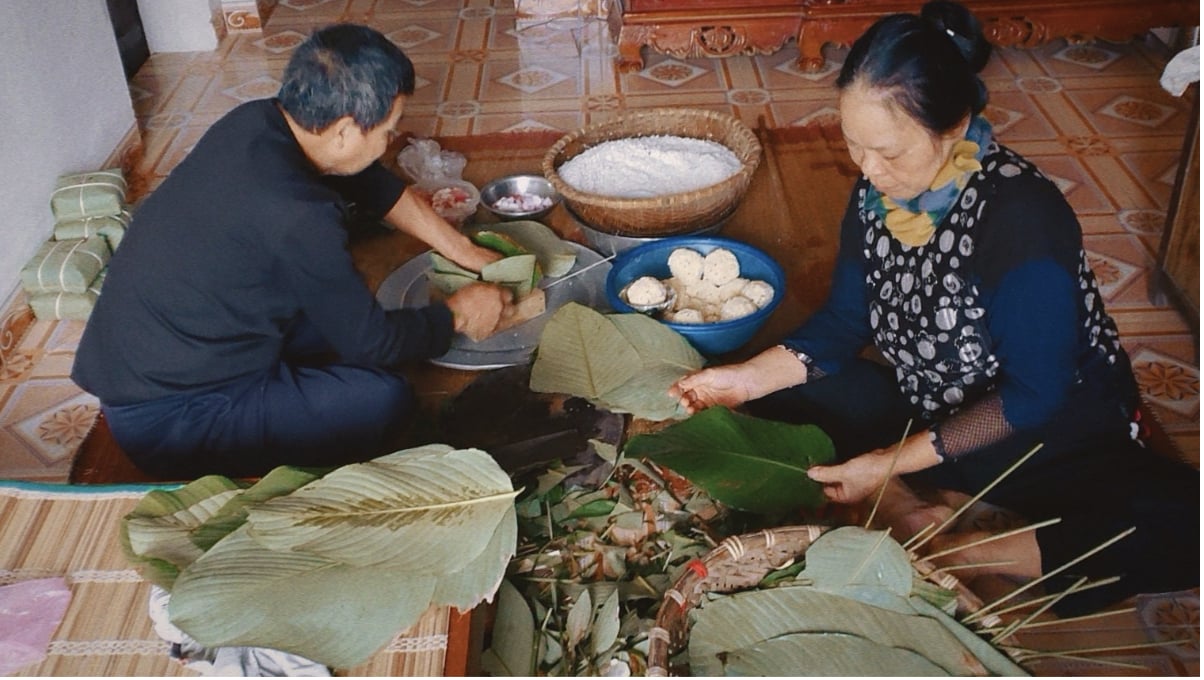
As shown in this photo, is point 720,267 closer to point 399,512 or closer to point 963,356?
point 963,356

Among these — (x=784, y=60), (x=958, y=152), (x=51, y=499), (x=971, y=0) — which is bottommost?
(x=784, y=60)

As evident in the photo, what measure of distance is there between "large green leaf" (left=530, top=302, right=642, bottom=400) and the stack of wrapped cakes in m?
1.63

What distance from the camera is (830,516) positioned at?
1368 millimetres

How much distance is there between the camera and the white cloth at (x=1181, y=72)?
77.4 inches

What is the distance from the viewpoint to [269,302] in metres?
1.56

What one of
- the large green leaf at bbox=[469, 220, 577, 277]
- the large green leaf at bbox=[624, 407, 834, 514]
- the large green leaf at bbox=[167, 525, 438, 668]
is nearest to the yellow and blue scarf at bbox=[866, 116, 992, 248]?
the large green leaf at bbox=[624, 407, 834, 514]

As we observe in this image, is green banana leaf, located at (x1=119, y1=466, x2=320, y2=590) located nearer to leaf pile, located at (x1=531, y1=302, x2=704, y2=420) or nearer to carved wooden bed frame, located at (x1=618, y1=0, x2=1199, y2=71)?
leaf pile, located at (x1=531, y1=302, x2=704, y2=420)

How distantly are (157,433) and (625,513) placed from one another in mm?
824

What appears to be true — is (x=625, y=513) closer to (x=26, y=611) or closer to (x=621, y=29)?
(x=26, y=611)

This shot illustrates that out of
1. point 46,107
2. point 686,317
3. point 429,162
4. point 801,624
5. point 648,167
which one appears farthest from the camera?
point 46,107

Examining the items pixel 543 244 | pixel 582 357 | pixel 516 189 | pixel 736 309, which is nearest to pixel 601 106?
pixel 516 189

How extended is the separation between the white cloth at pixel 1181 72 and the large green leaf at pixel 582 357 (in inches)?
51.0

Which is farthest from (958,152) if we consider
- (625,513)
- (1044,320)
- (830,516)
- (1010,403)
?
(625,513)

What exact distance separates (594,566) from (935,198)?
674 millimetres
